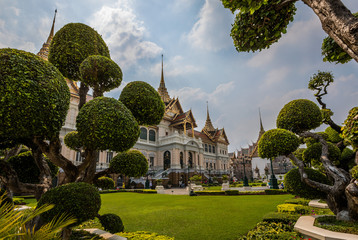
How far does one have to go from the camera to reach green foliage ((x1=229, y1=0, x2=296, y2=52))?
3643mm

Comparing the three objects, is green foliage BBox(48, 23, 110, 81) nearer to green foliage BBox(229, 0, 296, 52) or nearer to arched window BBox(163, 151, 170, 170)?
green foliage BBox(229, 0, 296, 52)

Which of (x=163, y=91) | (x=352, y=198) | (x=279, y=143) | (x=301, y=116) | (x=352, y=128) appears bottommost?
(x=352, y=198)

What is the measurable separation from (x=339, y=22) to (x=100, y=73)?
181 inches

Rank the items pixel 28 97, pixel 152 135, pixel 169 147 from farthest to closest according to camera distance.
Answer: pixel 152 135 < pixel 169 147 < pixel 28 97

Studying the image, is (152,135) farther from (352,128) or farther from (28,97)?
(352,128)

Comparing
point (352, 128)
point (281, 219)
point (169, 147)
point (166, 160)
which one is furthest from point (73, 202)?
point (166, 160)

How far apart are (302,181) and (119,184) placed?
80.9 feet

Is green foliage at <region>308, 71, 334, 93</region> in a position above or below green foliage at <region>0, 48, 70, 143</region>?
above

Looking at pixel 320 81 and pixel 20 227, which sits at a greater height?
pixel 320 81

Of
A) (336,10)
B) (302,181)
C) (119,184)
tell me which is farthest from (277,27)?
(119,184)

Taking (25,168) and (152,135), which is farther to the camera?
(152,135)

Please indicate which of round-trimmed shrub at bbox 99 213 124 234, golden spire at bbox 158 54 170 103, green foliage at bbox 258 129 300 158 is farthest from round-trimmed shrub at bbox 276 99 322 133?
golden spire at bbox 158 54 170 103

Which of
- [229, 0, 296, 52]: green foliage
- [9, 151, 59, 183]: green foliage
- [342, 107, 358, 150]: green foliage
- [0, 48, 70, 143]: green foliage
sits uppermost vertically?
[229, 0, 296, 52]: green foliage

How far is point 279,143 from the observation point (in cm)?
614
